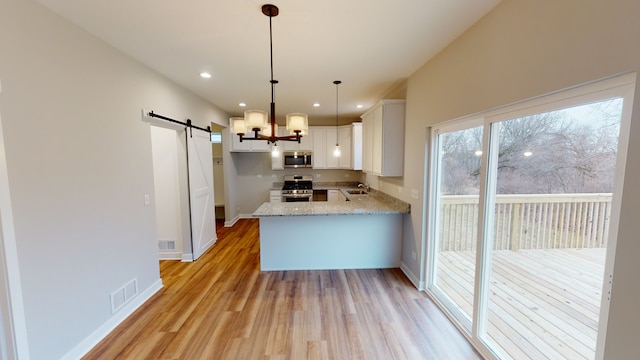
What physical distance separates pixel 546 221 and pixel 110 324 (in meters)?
3.64

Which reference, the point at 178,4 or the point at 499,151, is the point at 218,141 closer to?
the point at 178,4

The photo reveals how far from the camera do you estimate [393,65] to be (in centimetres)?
285

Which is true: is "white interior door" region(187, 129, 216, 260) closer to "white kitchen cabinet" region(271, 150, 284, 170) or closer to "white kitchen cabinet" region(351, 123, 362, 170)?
"white kitchen cabinet" region(271, 150, 284, 170)

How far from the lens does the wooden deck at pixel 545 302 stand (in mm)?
1421

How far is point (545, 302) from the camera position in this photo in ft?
5.78

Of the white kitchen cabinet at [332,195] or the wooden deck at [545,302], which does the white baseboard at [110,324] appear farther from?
the white kitchen cabinet at [332,195]


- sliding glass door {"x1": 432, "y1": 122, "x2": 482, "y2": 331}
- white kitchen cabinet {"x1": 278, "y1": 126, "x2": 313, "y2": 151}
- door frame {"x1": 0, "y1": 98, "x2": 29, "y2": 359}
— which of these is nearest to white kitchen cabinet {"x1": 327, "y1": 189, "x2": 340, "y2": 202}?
white kitchen cabinet {"x1": 278, "y1": 126, "x2": 313, "y2": 151}

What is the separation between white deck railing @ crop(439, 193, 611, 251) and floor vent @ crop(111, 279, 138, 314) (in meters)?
3.45

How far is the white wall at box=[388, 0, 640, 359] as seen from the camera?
3.40ft

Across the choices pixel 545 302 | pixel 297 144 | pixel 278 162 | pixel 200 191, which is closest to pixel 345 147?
pixel 297 144

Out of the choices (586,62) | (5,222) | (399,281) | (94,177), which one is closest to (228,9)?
(94,177)

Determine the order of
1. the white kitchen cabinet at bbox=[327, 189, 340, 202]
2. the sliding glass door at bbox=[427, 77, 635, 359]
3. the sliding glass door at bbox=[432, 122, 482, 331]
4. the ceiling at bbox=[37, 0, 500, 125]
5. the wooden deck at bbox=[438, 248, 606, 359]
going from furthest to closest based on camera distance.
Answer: the white kitchen cabinet at bbox=[327, 189, 340, 202] → the sliding glass door at bbox=[432, 122, 482, 331] → the ceiling at bbox=[37, 0, 500, 125] → the wooden deck at bbox=[438, 248, 606, 359] → the sliding glass door at bbox=[427, 77, 635, 359]

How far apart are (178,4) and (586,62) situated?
2409 millimetres

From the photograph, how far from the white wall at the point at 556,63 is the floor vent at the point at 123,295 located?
3.52 meters
